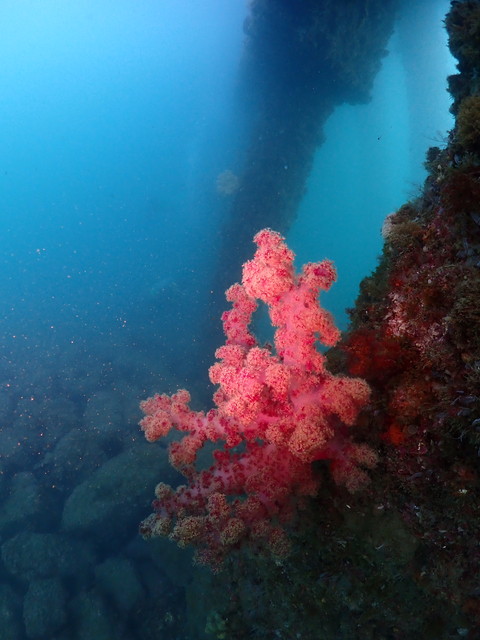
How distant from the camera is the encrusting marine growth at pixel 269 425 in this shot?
3.45 m

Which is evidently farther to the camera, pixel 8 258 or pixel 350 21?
pixel 8 258

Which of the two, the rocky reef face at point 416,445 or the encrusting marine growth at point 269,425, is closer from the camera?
the rocky reef face at point 416,445

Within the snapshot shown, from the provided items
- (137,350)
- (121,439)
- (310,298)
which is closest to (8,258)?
(137,350)

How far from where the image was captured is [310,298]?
3.49 meters

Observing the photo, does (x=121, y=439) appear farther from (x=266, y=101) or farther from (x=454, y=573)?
(x=266, y=101)

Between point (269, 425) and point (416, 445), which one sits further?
point (269, 425)

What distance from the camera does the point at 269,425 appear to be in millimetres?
3646

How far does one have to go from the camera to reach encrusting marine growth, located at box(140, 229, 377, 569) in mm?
3447

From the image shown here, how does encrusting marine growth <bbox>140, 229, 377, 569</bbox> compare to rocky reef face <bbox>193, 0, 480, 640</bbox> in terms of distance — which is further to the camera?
encrusting marine growth <bbox>140, 229, 377, 569</bbox>

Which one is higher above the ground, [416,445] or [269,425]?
[269,425]

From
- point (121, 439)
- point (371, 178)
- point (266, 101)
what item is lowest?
point (121, 439)

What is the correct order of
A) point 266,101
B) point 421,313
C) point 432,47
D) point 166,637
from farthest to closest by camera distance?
point 432,47 → point 266,101 → point 166,637 → point 421,313

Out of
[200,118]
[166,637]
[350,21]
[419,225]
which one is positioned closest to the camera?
[419,225]

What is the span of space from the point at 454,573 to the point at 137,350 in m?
21.9
